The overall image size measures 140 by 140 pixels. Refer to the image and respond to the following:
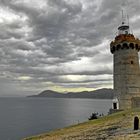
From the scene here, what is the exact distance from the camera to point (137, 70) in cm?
4409

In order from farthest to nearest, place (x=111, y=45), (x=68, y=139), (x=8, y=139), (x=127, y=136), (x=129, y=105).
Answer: (x=8, y=139) < (x=111, y=45) < (x=129, y=105) < (x=68, y=139) < (x=127, y=136)

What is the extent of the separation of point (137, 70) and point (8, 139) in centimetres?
6361

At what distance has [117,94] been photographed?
145ft

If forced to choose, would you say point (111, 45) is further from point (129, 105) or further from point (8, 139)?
point (8, 139)

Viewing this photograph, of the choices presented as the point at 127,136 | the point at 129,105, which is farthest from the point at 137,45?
the point at 127,136

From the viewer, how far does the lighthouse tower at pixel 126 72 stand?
4309cm

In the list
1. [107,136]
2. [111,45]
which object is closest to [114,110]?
[111,45]

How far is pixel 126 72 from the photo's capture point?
43312 millimetres

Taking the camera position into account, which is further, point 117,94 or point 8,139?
point 8,139

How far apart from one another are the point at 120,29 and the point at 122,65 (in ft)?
26.3

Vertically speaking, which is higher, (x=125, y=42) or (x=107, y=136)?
(x=125, y=42)

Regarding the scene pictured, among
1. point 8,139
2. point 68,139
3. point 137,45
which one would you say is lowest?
→ point 8,139

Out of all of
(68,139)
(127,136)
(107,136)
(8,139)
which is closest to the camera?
(127,136)

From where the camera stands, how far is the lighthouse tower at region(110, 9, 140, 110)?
43094mm
